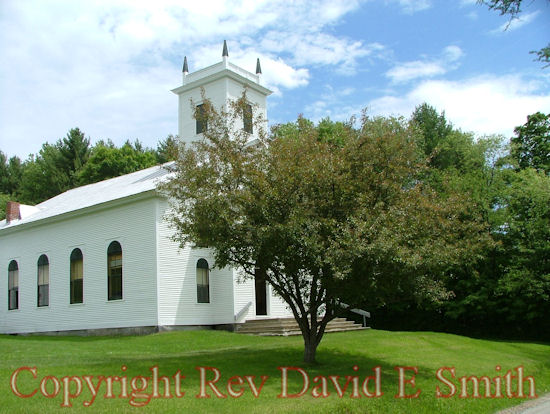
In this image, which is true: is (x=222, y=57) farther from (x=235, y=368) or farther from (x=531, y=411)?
(x=531, y=411)

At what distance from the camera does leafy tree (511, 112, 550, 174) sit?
35594mm

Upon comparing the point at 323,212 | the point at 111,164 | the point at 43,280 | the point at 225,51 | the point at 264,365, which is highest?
the point at 225,51

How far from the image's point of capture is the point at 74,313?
25.2 meters

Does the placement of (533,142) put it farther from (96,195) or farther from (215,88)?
(96,195)

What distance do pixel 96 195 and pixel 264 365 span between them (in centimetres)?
1755

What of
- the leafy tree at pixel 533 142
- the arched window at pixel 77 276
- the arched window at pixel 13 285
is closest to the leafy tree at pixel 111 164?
the arched window at pixel 13 285

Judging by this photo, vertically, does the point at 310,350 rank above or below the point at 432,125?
below

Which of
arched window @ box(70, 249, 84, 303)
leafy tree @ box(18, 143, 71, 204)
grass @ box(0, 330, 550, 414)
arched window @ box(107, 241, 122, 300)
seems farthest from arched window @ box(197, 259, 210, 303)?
leafy tree @ box(18, 143, 71, 204)

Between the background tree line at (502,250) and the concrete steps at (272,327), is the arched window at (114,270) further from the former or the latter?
the background tree line at (502,250)

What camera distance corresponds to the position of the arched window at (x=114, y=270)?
2369cm

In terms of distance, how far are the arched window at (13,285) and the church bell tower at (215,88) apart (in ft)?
36.8

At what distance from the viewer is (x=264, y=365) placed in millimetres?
13703

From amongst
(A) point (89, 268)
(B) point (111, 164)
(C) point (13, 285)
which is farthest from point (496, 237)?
(B) point (111, 164)

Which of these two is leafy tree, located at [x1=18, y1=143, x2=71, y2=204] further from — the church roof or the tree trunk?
the tree trunk
